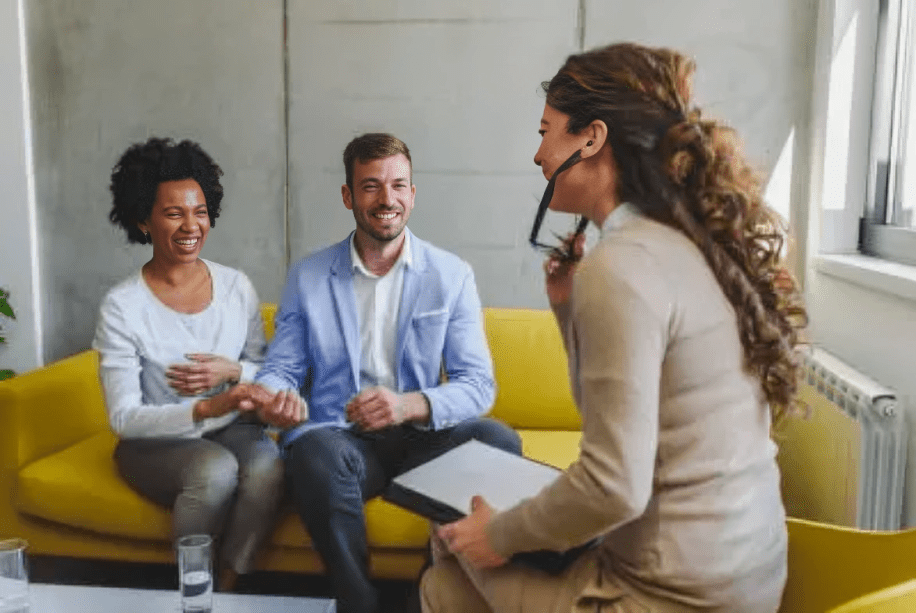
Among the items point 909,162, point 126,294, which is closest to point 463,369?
point 126,294

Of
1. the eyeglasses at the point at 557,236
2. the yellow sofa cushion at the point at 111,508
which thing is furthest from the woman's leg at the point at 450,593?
the yellow sofa cushion at the point at 111,508

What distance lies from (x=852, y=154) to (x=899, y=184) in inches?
6.6

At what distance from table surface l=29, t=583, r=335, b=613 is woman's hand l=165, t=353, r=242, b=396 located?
2.14 feet

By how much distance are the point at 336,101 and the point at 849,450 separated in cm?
202

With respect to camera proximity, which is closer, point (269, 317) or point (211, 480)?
point (211, 480)

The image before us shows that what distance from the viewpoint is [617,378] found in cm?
92

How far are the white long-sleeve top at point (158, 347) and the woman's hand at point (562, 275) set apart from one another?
115 centimetres

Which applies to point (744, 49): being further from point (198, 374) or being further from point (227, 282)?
point (198, 374)

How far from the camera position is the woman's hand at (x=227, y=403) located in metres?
2.00

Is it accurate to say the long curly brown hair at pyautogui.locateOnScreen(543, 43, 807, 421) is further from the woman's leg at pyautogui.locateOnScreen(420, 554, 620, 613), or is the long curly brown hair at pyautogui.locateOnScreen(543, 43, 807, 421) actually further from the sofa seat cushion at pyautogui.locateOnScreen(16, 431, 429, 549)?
the sofa seat cushion at pyautogui.locateOnScreen(16, 431, 429, 549)

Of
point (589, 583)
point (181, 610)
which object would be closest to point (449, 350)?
point (181, 610)

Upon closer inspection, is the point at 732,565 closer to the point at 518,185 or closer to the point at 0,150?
the point at 518,185

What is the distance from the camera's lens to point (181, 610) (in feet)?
4.58

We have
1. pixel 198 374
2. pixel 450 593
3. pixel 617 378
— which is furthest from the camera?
pixel 198 374
